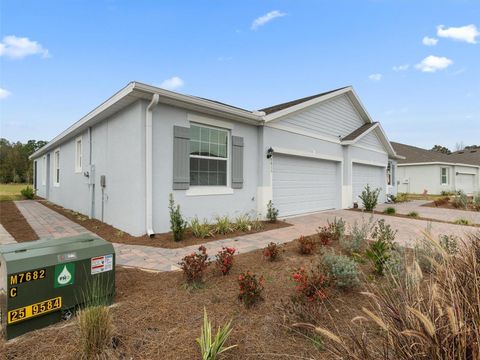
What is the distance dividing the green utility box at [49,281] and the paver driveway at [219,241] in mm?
1363

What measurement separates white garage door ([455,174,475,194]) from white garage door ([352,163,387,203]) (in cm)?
1573

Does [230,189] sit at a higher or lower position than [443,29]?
lower

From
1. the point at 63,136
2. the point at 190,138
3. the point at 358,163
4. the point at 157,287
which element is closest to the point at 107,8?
the point at 190,138

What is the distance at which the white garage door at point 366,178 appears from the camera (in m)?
12.5

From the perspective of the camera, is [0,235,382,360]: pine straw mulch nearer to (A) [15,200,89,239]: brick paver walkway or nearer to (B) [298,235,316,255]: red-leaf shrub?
(B) [298,235,316,255]: red-leaf shrub

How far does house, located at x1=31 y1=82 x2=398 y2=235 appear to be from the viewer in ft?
20.0

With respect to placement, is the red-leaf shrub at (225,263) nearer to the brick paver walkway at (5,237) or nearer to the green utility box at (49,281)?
the green utility box at (49,281)

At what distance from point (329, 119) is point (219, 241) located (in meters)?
7.68

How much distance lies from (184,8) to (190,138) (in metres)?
4.60

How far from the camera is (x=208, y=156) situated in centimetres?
709

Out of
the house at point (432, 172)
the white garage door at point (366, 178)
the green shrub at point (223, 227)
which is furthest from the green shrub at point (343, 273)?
the house at point (432, 172)

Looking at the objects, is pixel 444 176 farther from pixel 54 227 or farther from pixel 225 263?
pixel 54 227

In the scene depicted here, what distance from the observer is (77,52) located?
29.2ft

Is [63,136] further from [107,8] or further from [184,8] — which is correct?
[184,8]
